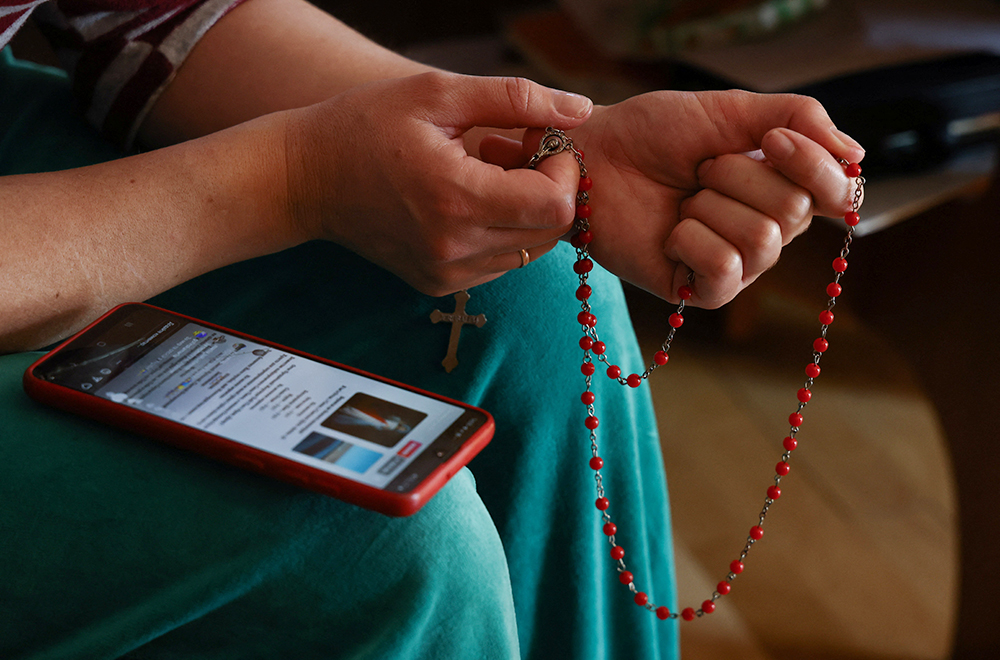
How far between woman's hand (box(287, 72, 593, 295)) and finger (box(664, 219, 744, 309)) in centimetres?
7

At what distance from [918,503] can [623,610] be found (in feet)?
2.22

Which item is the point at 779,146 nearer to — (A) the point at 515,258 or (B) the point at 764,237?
(B) the point at 764,237

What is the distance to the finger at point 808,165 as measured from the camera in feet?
1.73

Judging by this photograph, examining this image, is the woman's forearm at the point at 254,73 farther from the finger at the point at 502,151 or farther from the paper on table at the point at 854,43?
the paper on table at the point at 854,43

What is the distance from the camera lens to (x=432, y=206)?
55 cm

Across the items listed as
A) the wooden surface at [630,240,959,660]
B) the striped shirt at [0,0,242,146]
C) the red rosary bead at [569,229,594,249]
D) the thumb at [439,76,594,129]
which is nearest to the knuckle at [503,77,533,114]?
the thumb at [439,76,594,129]

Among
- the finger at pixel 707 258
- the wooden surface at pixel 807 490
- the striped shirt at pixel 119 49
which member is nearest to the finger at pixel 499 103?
the finger at pixel 707 258

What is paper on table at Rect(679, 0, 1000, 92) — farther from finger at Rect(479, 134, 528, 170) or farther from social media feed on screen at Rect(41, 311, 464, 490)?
social media feed on screen at Rect(41, 311, 464, 490)

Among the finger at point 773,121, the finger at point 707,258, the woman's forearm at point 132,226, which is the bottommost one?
the woman's forearm at point 132,226

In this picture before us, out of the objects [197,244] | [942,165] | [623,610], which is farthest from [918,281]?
[197,244]

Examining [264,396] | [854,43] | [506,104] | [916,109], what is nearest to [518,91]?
[506,104]

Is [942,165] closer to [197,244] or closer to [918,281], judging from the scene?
[918,281]

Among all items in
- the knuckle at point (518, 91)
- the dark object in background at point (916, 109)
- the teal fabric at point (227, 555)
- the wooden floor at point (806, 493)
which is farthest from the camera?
the dark object in background at point (916, 109)

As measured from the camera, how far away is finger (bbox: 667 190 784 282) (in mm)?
549
